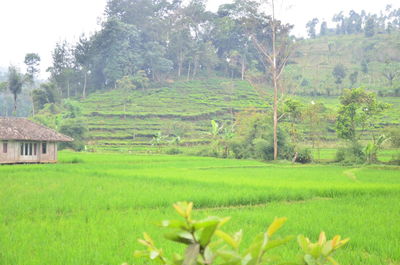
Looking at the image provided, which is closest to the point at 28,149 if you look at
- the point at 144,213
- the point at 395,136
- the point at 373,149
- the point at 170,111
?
the point at 144,213

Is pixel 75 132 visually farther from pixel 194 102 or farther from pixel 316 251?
pixel 316 251

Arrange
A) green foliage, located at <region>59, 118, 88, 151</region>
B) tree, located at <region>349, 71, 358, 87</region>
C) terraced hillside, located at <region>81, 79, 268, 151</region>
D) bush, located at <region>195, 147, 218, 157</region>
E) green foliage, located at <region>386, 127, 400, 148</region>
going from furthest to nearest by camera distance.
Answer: tree, located at <region>349, 71, 358, 87</region> < terraced hillside, located at <region>81, 79, 268, 151</region> < green foliage, located at <region>59, 118, 88, 151</region> < bush, located at <region>195, 147, 218, 157</region> < green foliage, located at <region>386, 127, 400, 148</region>

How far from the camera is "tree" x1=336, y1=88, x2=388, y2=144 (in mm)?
22953

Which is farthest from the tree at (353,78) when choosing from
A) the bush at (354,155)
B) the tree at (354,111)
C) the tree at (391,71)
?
the bush at (354,155)

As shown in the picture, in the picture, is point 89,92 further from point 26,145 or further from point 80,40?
point 26,145

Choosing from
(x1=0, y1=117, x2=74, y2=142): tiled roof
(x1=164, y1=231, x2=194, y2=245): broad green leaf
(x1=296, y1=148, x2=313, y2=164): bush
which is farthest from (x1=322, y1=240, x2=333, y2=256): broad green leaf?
(x1=296, y1=148, x2=313, y2=164): bush

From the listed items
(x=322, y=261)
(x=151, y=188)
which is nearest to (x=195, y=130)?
(x=151, y=188)

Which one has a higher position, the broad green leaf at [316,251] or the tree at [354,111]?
the tree at [354,111]

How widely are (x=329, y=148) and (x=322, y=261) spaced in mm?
34393

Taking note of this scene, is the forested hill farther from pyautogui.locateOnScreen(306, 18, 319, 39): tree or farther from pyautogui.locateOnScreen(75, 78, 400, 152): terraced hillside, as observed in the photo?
pyautogui.locateOnScreen(306, 18, 319, 39): tree

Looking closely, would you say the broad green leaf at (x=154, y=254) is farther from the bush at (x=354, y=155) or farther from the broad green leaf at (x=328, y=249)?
the bush at (x=354, y=155)

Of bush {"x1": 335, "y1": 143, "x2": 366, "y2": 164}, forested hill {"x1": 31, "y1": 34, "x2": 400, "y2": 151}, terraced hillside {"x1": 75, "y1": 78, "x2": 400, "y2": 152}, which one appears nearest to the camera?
bush {"x1": 335, "y1": 143, "x2": 366, "y2": 164}

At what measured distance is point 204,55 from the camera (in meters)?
63.2

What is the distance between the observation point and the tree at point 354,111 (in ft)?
75.3
